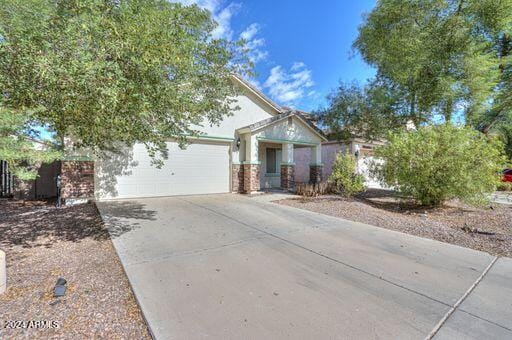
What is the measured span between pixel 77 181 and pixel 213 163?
519 cm

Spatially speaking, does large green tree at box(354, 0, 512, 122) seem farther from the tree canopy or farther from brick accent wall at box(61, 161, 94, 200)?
brick accent wall at box(61, 161, 94, 200)

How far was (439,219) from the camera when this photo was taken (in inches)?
297

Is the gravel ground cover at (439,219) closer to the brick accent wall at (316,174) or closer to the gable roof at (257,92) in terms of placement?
the brick accent wall at (316,174)

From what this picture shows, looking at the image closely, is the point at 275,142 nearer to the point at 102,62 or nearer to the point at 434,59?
the point at 434,59

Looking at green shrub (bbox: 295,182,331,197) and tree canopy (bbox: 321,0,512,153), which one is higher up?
tree canopy (bbox: 321,0,512,153)

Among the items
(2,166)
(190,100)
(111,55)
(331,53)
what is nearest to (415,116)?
(331,53)

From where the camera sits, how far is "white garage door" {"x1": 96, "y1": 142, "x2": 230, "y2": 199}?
9.37 m

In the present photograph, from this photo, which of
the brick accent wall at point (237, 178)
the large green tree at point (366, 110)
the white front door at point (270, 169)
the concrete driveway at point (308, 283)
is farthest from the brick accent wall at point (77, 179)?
the large green tree at point (366, 110)

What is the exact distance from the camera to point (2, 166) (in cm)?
962

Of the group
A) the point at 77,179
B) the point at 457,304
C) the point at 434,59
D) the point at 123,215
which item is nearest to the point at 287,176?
the point at 123,215

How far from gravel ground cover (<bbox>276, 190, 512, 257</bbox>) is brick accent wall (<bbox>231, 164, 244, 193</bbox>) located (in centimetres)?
285

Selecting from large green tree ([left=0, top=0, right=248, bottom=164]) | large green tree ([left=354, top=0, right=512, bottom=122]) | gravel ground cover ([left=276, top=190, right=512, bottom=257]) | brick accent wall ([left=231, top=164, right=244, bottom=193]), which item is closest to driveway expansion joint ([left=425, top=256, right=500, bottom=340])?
gravel ground cover ([left=276, top=190, right=512, bottom=257])

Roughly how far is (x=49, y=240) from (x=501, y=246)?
9.39 m

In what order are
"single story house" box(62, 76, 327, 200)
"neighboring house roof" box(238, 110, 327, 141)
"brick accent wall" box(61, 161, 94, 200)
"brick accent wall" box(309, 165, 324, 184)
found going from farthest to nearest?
"brick accent wall" box(309, 165, 324, 184), "neighboring house roof" box(238, 110, 327, 141), "single story house" box(62, 76, 327, 200), "brick accent wall" box(61, 161, 94, 200)
